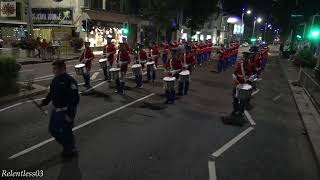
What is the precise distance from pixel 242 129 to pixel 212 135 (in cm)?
131

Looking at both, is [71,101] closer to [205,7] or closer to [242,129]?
[242,129]

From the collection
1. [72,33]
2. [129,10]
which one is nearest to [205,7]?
[129,10]

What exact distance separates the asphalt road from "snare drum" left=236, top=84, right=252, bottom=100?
883 millimetres

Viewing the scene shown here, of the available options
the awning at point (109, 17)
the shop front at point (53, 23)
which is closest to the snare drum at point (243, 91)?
the shop front at point (53, 23)

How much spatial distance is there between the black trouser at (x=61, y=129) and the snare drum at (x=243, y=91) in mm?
5911

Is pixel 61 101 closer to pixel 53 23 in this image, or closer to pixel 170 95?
pixel 170 95

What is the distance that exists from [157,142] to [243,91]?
3.89 m

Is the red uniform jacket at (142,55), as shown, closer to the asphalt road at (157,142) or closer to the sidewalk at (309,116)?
the asphalt road at (157,142)

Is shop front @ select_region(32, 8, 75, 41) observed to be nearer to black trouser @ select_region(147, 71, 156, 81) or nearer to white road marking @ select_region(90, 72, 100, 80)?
white road marking @ select_region(90, 72, 100, 80)

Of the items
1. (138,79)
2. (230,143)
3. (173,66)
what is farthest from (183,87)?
(230,143)

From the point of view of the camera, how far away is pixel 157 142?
360 inches

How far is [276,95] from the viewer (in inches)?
706

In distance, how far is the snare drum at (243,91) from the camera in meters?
11.8

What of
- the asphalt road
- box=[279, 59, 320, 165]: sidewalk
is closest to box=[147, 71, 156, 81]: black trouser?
the asphalt road
